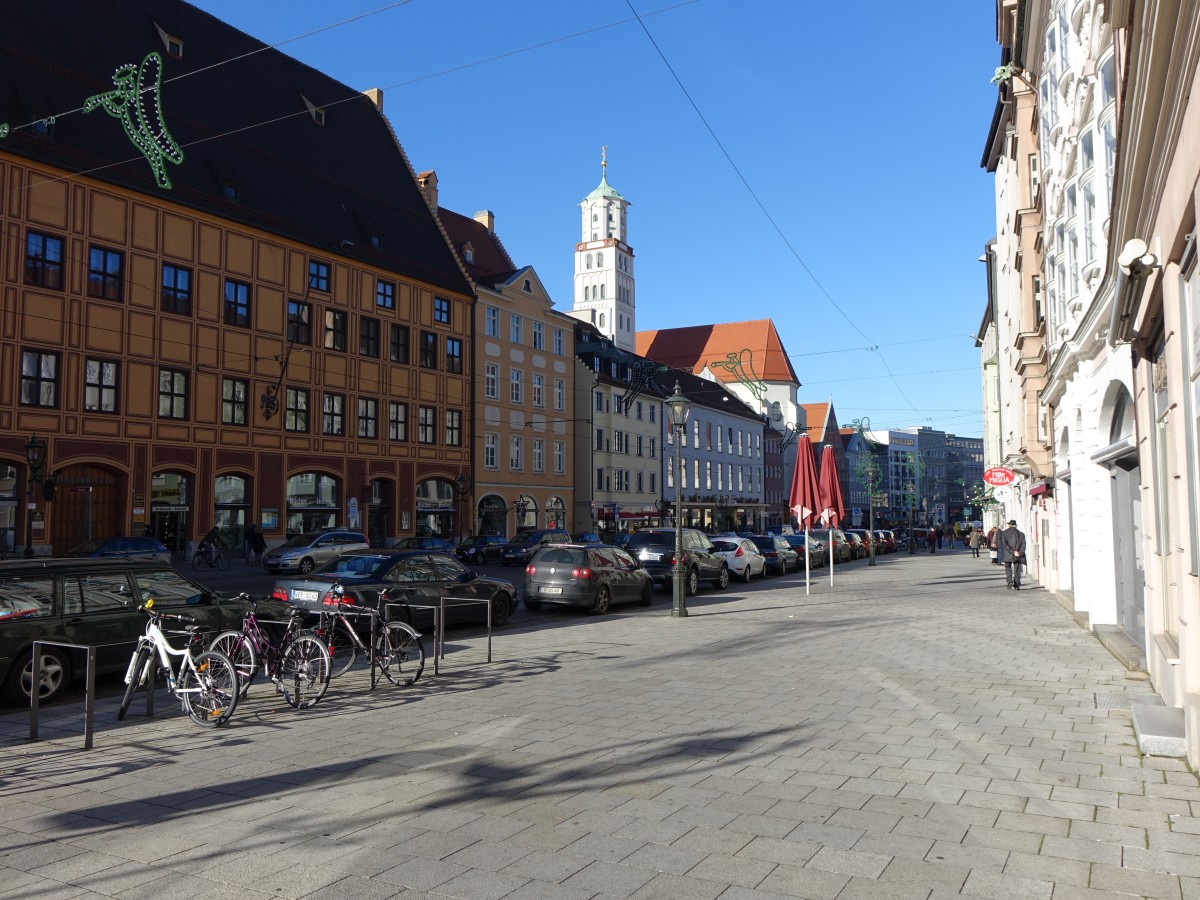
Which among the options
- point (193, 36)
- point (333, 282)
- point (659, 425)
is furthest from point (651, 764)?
point (659, 425)

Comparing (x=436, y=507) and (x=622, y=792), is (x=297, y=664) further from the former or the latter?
Answer: (x=436, y=507)

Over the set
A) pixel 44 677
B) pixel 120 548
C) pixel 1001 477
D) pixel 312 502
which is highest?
pixel 1001 477

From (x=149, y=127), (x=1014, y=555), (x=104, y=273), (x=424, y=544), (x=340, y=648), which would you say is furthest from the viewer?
(x=424, y=544)

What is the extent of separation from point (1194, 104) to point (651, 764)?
540 centimetres

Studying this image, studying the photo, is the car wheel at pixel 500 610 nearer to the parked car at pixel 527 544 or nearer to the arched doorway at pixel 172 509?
the parked car at pixel 527 544

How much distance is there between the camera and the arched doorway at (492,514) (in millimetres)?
52312

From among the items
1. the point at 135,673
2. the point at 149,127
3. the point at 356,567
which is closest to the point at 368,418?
the point at 149,127

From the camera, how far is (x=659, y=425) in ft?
241

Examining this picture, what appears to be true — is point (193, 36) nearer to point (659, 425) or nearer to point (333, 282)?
point (333, 282)

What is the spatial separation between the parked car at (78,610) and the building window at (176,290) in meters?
27.1

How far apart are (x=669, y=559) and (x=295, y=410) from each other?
2093 cm

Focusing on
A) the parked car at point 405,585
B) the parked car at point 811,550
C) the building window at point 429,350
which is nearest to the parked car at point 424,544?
the building window at point 429,350

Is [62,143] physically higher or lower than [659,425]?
higher

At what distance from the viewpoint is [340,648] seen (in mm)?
13242
